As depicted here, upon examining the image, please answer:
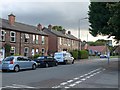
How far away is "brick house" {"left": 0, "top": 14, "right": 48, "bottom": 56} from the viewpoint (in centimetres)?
4675

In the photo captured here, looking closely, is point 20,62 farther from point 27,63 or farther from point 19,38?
point 19,38

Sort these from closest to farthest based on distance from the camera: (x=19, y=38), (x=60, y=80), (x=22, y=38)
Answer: (x=60, y=80) < (x=19, y=38) < (x=22, y=38)

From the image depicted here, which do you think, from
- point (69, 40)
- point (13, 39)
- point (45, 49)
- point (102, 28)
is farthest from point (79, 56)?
point (102, 28)

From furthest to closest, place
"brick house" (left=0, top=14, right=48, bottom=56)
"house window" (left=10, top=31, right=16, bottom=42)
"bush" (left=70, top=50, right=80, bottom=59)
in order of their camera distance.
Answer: "bush" (left=70, top=50, right=80, bottom=59) < "house window" (left=10, top=31, right=16, bottom=42) < "brick house" (left=0, top=14, right=48, bottom=56)

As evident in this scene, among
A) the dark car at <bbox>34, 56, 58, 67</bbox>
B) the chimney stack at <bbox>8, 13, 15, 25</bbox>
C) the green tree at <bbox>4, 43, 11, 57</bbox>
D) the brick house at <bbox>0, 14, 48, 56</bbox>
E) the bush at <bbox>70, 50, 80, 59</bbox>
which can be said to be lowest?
the dark car at <bbox>34, 56, 58, 67</bbox>

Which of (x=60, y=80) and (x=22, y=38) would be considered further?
(x=22, y=38)

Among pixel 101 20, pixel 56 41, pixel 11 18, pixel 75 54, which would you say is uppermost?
pixel 11 18

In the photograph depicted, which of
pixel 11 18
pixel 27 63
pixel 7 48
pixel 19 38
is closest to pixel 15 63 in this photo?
pixel 27 63

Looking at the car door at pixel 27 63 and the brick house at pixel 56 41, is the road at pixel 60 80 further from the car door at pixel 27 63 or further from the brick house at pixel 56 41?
the brick house at pixel 56 41

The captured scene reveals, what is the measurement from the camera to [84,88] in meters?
13.2

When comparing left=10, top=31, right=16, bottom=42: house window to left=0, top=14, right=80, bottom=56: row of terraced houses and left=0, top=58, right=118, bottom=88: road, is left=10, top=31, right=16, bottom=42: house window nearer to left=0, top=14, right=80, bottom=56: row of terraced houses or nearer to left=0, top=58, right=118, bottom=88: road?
left=0, top=14, right=80, bottom=56: row of terraced houses

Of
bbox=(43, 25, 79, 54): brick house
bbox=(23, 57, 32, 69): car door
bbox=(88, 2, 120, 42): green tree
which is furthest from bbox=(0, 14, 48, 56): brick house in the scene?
bbox=(88, 2, 120, 42): green tree

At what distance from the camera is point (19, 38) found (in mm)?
50625

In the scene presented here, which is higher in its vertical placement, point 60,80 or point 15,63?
point 15,63
